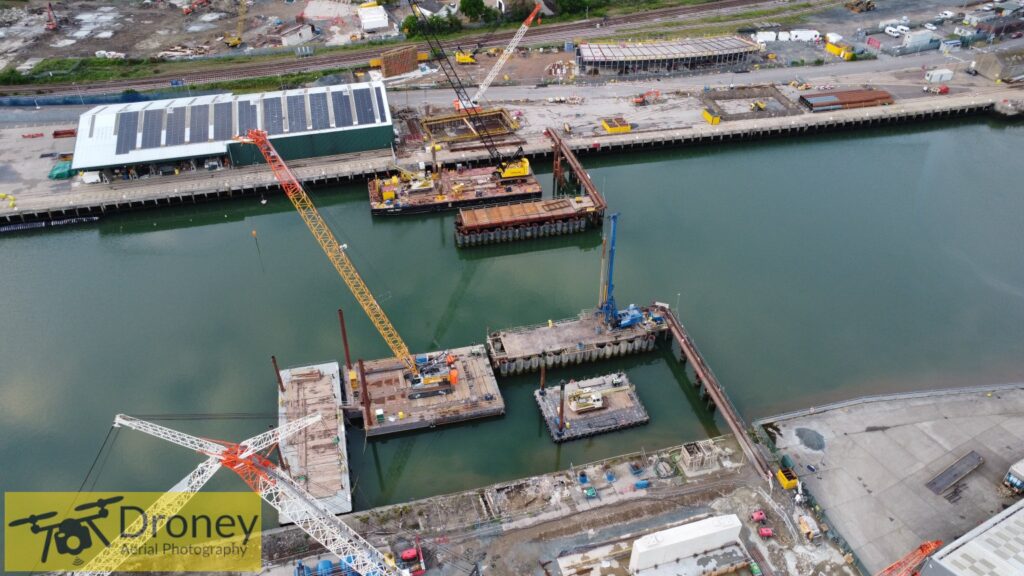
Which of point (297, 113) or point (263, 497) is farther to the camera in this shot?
point (297, 113)

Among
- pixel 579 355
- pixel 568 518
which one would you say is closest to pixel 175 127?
pixel 579 355

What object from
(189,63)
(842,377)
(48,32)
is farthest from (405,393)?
(48,32)

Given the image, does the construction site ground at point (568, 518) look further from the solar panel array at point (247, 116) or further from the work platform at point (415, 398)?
the solar panel array at point (247, 116)

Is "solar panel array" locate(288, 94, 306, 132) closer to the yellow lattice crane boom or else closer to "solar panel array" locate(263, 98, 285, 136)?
"solar panel array" locate(263, 98, 285, 136)

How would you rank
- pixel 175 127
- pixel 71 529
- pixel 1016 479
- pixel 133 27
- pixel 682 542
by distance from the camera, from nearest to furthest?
pixel 682 542 → pixel 1016 479 → pixel 71 529 → pixel 175 127 → pixel 133 27

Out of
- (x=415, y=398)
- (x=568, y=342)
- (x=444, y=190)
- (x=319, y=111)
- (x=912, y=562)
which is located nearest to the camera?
→ (x=912, y=562)

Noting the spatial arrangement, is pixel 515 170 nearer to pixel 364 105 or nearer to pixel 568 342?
pixel 364 105
